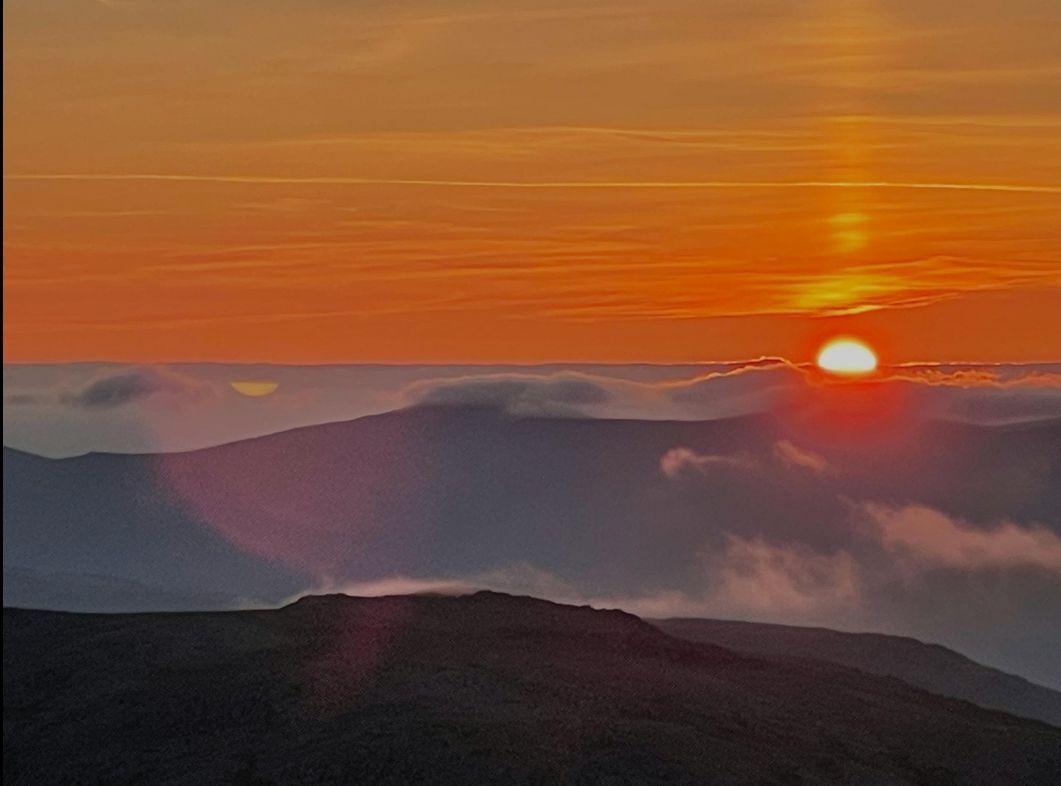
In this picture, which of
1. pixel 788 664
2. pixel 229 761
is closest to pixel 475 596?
pixel 788 664

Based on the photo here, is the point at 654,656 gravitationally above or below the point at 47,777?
above

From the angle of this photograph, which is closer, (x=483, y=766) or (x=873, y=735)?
(x=483, y=766)

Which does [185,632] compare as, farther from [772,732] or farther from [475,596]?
[772,732]

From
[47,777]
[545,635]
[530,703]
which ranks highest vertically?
[545,635]

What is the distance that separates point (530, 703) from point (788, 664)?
2869 centimetres

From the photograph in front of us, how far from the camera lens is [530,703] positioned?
77.1 m

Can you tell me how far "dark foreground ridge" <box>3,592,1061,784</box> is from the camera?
237 feet

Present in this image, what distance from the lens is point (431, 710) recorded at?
75000 mm

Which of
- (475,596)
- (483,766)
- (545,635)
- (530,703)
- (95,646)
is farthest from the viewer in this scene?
(475,596)

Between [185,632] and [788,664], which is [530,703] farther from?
[788,664]

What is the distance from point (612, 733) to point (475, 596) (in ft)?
89.7

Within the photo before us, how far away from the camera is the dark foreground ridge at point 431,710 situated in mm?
72188

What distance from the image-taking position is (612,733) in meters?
74.4

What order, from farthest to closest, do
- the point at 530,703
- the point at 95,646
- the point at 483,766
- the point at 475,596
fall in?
the point at 475,596
the point at 95,646
the point at 530,703
the point at 483,766
